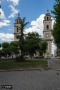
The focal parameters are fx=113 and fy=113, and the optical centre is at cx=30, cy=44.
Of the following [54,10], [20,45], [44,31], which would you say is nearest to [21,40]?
[20,45]

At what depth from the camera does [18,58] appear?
19.6 metres

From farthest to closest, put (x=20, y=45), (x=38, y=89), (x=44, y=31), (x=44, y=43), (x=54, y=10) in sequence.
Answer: (x=44, y=31) < (x=44, y=43) < (x=54, y=10) < (x=20, y=45) < (x=38, y=89)

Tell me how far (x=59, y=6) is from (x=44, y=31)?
58.8 meters

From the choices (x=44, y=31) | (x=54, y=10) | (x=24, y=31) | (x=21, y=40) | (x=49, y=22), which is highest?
(x=49, y=22)

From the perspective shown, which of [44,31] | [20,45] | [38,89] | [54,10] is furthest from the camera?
[44,31]

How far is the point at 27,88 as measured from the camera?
16.6ft

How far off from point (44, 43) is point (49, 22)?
21.0m

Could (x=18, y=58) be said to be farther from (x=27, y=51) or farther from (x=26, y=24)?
(x=26, y=24)

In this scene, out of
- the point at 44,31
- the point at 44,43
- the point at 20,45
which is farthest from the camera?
the point at 44,31

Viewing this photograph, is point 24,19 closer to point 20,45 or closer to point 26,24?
point 26,24

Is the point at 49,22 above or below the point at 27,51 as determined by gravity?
above

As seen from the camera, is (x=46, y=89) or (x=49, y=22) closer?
(x=46, y=89)

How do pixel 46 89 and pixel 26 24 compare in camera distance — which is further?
pixel 26 24

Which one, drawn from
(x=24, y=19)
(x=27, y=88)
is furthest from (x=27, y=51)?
(x=27, y=88)
